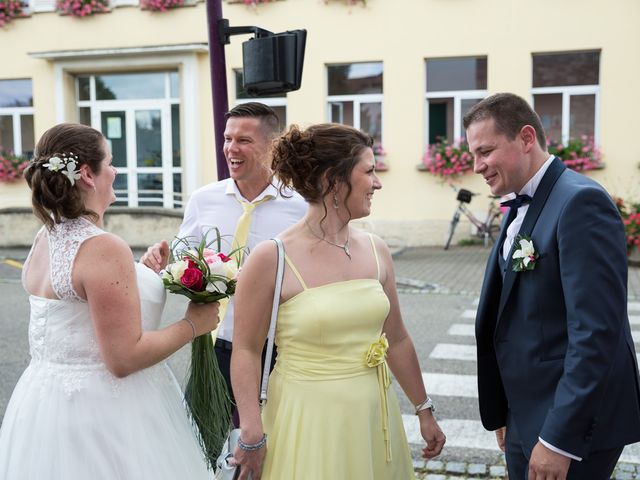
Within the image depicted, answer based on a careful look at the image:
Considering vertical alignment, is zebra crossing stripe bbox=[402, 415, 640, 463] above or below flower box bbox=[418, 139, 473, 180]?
below

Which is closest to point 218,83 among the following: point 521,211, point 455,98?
point 521,211

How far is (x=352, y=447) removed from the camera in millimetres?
2701

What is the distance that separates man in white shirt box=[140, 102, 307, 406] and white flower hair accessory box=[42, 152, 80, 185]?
3.68 ft

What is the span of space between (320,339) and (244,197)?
1.46 m

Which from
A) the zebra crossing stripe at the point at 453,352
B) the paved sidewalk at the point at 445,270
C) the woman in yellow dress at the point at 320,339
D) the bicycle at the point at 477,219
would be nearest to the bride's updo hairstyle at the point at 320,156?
the woman in yellow dress at the point at 320,339

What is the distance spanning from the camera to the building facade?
16328mm

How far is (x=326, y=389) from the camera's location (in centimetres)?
270

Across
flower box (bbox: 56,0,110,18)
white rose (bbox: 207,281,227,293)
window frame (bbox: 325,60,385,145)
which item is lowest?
white rose (bbox: 207,281,227,293)

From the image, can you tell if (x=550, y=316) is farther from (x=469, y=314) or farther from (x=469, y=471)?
(x=469, y=314)

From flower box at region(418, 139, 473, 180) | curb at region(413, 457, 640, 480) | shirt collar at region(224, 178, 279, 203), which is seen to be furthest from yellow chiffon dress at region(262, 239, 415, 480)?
flower box at region(418, 139, 473, 180)

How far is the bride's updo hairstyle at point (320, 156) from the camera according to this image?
274cm

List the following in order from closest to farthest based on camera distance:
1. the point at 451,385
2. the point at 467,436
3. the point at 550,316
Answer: the point at 550,316 < the point at 467,436 < the point at 451,385

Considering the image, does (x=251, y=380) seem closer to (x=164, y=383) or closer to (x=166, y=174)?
(x=164, y=383)

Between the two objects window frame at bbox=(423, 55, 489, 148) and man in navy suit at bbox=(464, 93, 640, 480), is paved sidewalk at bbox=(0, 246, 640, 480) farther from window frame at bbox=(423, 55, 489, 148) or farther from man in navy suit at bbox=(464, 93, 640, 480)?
window frame at bbox=(423, 55, 489, 148)
